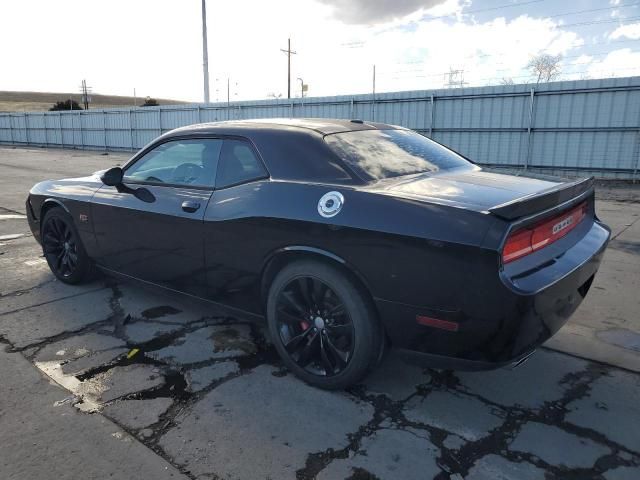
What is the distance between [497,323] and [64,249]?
3911mm

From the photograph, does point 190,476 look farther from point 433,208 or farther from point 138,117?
point 138,117

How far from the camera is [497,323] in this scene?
2.16 meters

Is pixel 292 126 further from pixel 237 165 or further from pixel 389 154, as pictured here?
pixel 389 154

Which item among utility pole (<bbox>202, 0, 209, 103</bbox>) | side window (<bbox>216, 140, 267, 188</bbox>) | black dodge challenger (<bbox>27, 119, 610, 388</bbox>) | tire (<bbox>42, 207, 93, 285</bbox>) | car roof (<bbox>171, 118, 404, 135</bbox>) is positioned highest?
utility pole (<bbox>202, 0, 209, 103</bbox>)

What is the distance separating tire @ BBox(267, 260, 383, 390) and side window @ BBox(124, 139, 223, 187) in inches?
38.2

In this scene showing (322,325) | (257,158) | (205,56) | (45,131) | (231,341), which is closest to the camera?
(322,325)

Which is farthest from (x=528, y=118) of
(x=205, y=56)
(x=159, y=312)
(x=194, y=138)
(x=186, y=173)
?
(x=205, y=56)

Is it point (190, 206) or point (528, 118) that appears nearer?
point (190, 206)

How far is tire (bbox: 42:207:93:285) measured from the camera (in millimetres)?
4305

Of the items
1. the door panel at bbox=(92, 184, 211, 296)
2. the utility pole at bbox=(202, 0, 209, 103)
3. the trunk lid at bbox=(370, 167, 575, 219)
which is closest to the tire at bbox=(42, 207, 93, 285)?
the door panel at bbox=(92, 184, 211, 296)

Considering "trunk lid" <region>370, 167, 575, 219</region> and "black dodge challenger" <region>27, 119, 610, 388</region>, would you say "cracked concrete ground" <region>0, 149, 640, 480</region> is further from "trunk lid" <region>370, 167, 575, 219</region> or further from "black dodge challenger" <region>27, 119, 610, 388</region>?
"trunk lid" <region>370, 167, 575, 219</region>

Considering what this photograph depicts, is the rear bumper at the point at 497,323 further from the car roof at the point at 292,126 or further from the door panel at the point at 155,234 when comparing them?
the door panel at the point at 155,234

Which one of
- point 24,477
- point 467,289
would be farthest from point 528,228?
point 24,477

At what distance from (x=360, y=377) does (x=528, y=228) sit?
3.78 ft
